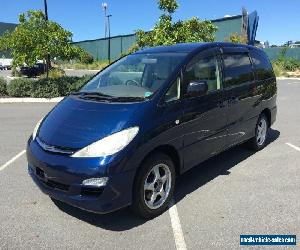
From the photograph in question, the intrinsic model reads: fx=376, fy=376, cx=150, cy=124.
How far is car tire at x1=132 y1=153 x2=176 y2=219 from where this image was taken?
3885 millimetres

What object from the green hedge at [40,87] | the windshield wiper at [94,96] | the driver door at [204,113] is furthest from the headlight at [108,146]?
the green hedge at [40,87]

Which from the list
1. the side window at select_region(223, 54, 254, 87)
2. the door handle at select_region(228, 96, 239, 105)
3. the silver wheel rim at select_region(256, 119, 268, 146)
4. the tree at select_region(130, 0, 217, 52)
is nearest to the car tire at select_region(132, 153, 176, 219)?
the door handle at select_region(228, 96, 239, 105)

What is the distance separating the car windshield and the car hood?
0.31 meters

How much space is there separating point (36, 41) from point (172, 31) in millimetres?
6272

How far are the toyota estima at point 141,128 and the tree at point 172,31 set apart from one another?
1170cm

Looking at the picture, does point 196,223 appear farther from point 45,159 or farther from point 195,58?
point 195,58

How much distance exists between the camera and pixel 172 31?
1748cm

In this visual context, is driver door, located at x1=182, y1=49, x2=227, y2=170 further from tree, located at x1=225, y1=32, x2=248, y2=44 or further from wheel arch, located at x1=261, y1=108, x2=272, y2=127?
tree, located at x1=225, y1=32, x2=248, y2=44

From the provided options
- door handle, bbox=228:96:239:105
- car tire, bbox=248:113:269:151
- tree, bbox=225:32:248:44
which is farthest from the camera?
tree, bbox=225:32:248:44

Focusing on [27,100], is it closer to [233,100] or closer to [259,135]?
[259,135]

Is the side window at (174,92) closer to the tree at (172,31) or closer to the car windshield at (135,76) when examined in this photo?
the car windshield at (135,76)

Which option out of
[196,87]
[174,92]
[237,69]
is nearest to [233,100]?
[237,69]

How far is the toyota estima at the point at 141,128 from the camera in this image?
3.65 m

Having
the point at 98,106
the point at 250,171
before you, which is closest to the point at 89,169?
the point at 98,106
